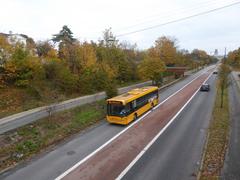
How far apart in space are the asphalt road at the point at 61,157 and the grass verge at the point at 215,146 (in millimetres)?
7303

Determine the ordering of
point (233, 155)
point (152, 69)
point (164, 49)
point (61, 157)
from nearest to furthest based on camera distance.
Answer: point (233, 155)
point (61, 157)
point (152, 69)
point (164, 49)

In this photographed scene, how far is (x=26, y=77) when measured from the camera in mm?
26484

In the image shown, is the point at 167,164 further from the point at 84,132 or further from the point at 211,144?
the point at 84,132

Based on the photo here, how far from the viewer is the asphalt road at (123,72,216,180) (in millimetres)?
10680

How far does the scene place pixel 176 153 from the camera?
42.5ft

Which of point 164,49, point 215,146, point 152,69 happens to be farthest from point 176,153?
point 164,49

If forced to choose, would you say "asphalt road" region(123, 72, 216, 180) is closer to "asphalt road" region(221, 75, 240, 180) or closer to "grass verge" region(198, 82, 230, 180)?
"grass verge" region(198, 82, 230, 180)

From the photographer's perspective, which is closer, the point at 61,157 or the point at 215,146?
the point at 61,157

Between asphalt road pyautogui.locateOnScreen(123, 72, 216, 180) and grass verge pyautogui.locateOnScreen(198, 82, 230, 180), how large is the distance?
443mm

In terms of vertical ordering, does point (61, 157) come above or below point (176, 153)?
below

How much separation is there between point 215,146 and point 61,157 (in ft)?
33.5

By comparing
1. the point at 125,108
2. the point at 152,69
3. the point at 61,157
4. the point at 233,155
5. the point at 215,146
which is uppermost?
the point at 152,69

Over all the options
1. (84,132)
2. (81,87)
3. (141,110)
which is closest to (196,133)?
(141,110)

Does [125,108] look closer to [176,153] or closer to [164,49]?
Answer: [176,153]
